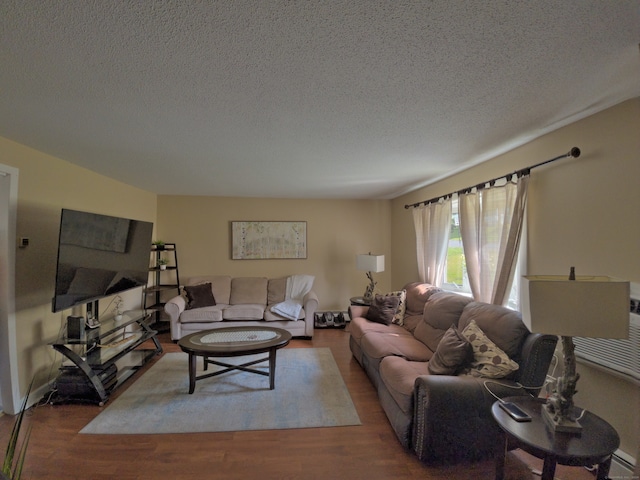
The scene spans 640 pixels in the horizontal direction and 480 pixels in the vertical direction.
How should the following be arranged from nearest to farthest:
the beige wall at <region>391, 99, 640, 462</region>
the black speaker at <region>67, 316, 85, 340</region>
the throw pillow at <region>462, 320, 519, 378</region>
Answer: the beige wall at <region>391, 99, 640, 462</region>
the throw pillow at <region>462, 320, 519, 378</region>
the black speaker at <region>67, 316, 85, 340</region>

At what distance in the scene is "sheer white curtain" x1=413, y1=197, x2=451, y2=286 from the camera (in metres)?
3.77

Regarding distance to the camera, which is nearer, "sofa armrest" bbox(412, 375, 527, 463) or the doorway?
"sofa armrest" bbox(412, 375, 527, 463)

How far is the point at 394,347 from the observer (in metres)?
2.80

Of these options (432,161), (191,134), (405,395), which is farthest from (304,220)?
(405,395)

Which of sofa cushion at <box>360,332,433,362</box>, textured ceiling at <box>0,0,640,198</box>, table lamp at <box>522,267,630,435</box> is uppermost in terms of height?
textured ceiling at <box>0,0,640,198</box>

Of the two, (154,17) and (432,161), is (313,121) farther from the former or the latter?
(432,161)

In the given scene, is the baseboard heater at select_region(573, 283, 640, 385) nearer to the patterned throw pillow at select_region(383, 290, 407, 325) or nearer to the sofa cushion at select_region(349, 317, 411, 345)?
the sofa cushion at select_region(349, 317, 411, 345)

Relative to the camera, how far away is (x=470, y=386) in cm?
192

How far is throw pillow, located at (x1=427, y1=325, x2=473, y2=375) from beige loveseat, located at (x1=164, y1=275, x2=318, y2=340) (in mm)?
2520

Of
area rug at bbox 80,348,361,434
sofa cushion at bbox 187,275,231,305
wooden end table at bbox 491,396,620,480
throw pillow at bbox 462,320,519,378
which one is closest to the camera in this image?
wooden end table at bbox 491,396,620,480

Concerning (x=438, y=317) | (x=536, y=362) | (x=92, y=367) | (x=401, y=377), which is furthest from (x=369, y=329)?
(x=92, y=367)

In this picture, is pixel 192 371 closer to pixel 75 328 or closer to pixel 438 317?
pixel 75 328

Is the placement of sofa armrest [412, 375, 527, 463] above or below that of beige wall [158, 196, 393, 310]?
below

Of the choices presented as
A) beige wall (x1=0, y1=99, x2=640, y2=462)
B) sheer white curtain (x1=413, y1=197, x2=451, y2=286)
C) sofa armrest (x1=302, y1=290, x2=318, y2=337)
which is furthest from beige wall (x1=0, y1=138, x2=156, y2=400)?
sheer white curtain (x1=413, y1=197, x2=451, y2=286)
